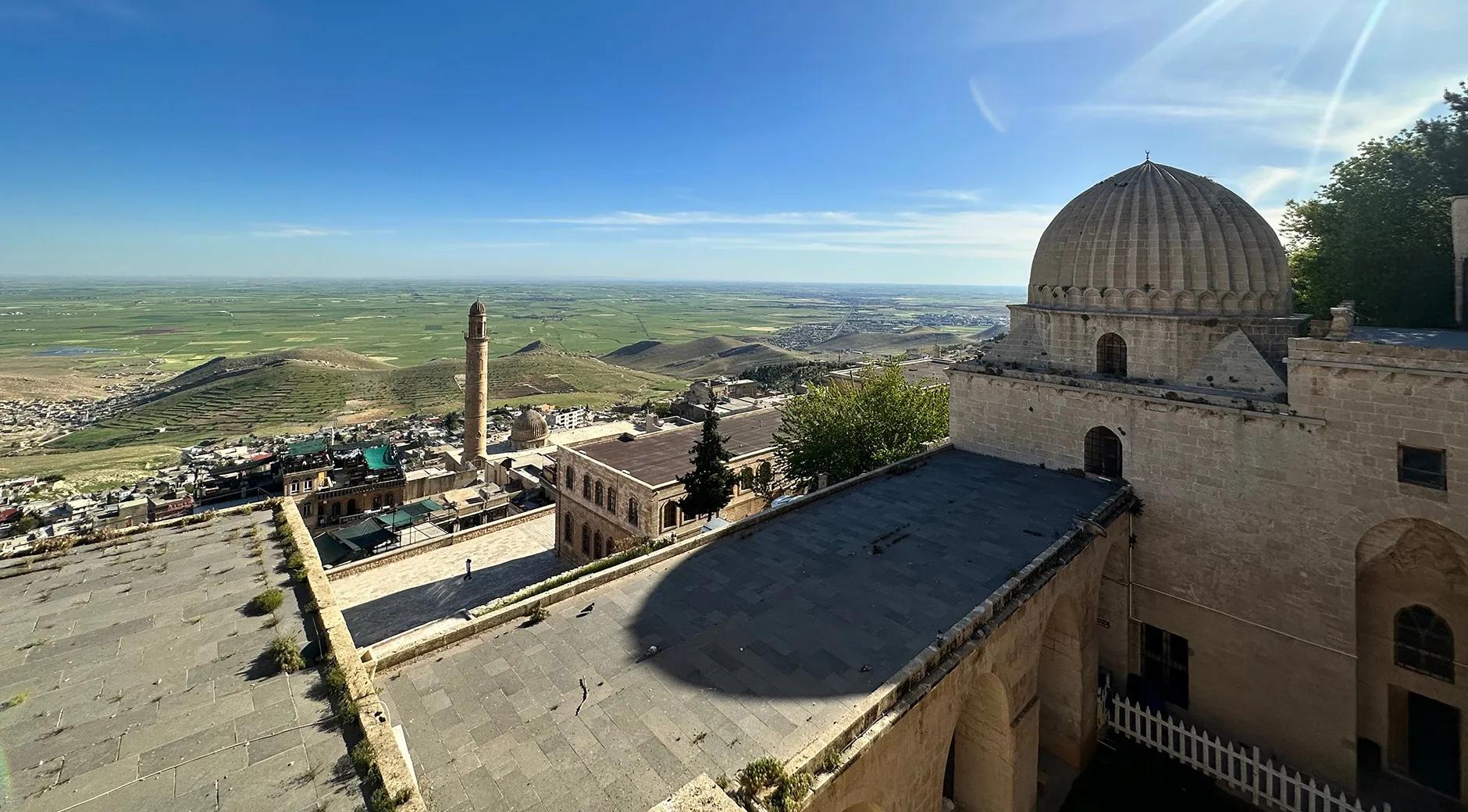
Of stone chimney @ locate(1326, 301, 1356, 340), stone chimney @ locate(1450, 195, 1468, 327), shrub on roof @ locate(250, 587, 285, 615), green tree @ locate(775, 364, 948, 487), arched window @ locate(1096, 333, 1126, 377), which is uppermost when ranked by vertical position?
stone chimney @ locate(1450, 195, 1468, 327)

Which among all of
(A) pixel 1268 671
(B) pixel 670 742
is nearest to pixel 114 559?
(B) pixel 670 742

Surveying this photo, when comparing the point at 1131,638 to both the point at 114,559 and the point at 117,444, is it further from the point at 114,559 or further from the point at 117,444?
the point at 117,444

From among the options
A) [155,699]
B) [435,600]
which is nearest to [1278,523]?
[155,699]

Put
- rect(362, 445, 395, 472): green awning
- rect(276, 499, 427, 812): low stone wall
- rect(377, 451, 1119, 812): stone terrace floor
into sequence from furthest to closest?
rect(362, 445, 395, 472): green awning
rect(377, 451, 1119, 812): stone terrace floor
rect(276, 499, 427, 812): low stone wall

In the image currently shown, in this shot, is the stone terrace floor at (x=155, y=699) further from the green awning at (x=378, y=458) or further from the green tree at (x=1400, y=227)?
the green awning at (x=378, y=458)

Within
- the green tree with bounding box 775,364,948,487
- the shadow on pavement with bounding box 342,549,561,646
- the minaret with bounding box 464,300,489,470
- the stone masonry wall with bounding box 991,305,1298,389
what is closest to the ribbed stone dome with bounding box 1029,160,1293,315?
the stone masonry wall with bounding box 991,305,1298,389

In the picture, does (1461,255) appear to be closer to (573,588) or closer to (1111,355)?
(1111,355)

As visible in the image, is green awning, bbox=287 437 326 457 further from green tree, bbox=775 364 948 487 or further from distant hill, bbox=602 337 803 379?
distant hill, bbox=602 337 803 379

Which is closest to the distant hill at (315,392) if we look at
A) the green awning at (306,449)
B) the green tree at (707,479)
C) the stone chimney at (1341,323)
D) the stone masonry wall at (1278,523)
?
the green awning at (306,449)
